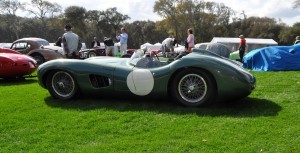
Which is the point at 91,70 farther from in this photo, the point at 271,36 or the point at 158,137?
the point at 271,36

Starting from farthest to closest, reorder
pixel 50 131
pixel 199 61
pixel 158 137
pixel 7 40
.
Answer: pixel 7 40, pixel 199 61, pixel 50 131, pixel 158 137

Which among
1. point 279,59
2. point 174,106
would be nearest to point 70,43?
point 174,106

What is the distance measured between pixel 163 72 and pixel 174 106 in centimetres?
58

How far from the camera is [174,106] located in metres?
5.46

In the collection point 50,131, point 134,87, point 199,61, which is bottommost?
point 50,131

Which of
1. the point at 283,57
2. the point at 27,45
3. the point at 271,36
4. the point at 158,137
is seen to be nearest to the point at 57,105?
the point at 158,137

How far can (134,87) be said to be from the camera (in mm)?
5602

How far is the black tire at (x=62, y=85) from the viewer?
19.9 ft

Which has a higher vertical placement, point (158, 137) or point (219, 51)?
point (219, 51)

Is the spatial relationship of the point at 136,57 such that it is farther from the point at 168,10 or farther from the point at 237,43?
the point at 168,10

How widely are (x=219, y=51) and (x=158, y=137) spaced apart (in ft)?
19.3

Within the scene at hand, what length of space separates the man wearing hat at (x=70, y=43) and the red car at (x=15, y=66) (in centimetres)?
115

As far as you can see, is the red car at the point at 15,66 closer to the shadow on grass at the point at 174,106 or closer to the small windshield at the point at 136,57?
the shadow on grass at the point at 174,106

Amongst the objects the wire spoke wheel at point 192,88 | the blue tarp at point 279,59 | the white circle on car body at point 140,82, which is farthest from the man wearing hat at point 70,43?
the blue tarp at point 279,59
